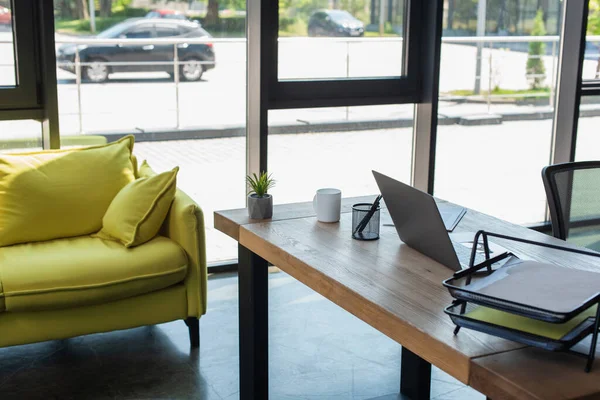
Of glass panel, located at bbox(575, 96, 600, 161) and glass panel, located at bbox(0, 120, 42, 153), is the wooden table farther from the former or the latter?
glass panel, located at bbox(575, 96, 600, 161)

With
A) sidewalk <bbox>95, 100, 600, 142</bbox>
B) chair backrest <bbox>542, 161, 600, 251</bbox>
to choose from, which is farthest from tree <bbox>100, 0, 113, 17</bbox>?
chair backrest <bbox>542, 161, 600, 251</bbox>

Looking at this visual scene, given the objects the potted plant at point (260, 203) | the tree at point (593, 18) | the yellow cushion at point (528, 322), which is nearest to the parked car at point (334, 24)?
the tree at point (593, 18)

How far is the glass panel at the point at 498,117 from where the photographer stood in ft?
15.4

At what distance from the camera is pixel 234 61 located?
4203 millimetres

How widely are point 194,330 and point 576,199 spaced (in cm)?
168

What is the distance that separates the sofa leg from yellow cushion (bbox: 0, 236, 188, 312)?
209 mm

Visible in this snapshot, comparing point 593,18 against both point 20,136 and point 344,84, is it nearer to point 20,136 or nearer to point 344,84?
point 344,84

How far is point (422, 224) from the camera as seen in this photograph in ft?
6.83

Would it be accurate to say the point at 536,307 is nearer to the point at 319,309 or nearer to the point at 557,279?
the point at 557,279

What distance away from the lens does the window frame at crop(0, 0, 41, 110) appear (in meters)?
3.71

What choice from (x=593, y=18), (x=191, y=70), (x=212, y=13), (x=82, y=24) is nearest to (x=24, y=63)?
(x=82, y=24)

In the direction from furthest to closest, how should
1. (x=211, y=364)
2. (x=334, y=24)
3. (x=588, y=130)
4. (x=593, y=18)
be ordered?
1. (x=588, y=130)
2. (x=593, y=18)
3. (x=334, y=24)
4. (x=211, y=364)

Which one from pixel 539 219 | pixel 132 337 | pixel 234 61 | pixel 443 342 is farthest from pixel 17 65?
pixel 539 219

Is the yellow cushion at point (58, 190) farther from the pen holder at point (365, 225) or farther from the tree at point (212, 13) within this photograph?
the pen holder at point (365, 225)
